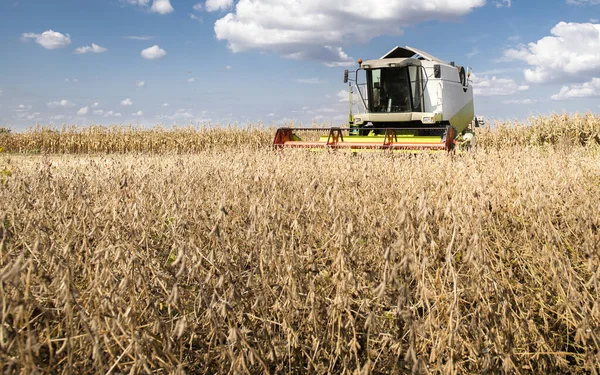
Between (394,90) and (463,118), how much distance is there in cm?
385

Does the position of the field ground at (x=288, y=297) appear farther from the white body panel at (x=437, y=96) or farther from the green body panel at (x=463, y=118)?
the green body panel at (x=463, y=118)

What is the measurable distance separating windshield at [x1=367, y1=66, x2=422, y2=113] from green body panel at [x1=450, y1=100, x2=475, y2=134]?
1764mm

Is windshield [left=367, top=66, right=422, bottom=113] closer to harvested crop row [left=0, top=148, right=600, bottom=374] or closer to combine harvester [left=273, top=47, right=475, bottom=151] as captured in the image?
combine harvester [left=273, top=47, right=475, bottom=151]

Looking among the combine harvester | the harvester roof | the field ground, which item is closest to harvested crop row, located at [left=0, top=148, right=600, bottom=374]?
the field ground

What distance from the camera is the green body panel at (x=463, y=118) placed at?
46.7 ft

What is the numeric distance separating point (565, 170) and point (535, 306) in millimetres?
3701

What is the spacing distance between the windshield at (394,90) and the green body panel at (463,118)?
1.76 metres

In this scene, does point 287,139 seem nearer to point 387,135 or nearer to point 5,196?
point 387,135

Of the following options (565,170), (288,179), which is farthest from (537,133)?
(288,179)

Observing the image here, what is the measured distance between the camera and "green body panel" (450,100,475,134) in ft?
46.7

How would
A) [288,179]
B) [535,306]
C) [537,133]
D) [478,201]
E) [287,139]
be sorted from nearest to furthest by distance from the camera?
[535,306] → [478,201] → [288,179] → [287,139] → [537,133]

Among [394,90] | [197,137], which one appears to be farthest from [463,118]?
[197,137]

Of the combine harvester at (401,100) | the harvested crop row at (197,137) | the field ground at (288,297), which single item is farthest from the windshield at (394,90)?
the field ground at (288,297)

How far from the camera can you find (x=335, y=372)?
2.21 m
